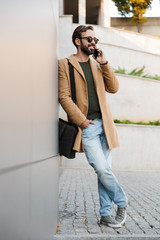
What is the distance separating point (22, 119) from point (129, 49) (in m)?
19.2

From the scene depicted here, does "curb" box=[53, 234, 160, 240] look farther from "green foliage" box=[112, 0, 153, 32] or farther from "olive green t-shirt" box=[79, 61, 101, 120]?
"green foliage" box=[112, 0, 153, 32]

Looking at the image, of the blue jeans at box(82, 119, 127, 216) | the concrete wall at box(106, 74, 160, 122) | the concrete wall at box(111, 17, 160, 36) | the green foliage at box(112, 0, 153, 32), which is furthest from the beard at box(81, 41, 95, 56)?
the concrete wall at box(111, 17, 160, 36)

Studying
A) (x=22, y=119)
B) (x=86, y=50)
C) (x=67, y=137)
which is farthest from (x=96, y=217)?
(x=22, y=119)

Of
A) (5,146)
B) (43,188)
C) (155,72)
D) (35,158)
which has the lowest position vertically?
(155,72)

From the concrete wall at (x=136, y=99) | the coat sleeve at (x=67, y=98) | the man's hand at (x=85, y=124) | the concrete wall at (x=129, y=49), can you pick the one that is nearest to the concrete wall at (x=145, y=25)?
the concrete wall at (x=129, y=49)

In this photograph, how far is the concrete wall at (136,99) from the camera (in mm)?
16781

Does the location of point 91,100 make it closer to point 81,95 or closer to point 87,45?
point 81,95

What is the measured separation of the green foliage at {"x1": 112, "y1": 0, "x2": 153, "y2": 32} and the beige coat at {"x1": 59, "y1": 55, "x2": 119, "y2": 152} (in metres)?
24.5

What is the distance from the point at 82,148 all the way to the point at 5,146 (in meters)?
2.74

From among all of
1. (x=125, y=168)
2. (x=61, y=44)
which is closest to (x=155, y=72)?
(x=61, y=44)

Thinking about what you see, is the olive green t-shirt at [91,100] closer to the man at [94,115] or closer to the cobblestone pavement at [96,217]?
the man at [94,115]

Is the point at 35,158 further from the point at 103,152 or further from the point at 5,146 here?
the point at 103,152

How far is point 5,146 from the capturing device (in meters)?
1.35

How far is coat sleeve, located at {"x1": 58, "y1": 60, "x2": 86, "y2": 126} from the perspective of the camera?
4.02m
